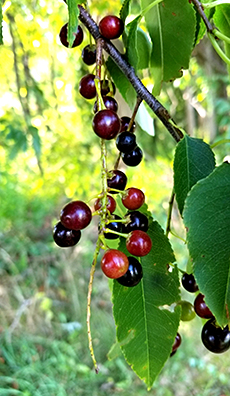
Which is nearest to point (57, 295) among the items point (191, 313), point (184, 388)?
point (184, 388)

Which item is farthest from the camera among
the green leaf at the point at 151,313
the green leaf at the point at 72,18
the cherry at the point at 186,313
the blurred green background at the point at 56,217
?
the blurred green background at the point at 56,217

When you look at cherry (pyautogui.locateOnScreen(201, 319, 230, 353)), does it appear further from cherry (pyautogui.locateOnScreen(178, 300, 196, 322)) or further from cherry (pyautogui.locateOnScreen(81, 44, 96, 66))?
cherry (pyautogui.locateOnScreen(81, 44, 96, 66))

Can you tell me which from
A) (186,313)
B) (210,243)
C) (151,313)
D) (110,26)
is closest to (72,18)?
(110,26)

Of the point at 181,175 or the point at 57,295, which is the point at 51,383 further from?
the point at 181,175

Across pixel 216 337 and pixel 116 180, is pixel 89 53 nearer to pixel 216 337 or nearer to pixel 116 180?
pixel 116 180

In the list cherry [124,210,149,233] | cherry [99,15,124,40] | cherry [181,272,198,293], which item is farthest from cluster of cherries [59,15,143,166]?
cherry [181,272,198,293]

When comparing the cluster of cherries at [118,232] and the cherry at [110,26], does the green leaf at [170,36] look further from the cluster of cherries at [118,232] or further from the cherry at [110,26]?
the cluster of cherries at [118,232]

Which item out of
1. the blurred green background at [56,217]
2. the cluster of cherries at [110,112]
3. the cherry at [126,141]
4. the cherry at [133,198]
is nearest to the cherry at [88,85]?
the cluster of cherries at [110,112]
